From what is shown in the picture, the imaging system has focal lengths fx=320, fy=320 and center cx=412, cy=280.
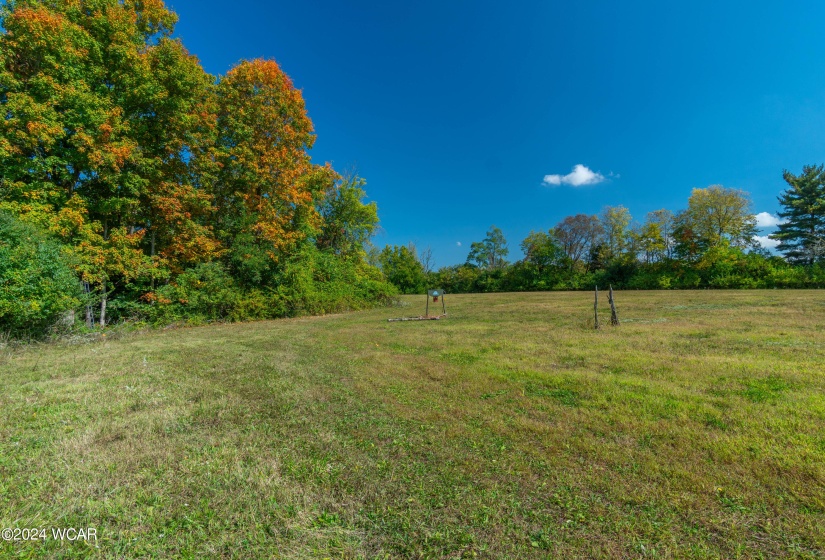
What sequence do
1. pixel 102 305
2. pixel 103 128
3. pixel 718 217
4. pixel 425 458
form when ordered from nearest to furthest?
1. pixel 425 458
2. pixel 103 128
3. pixel 102 305
4. pixel 718 217

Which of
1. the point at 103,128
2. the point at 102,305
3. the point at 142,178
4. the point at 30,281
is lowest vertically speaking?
the point at 102,305

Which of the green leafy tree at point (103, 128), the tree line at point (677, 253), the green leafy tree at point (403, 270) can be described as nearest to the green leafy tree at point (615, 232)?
the tree line at point (677, 253)

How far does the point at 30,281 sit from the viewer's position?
7223mm

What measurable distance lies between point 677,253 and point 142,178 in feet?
143

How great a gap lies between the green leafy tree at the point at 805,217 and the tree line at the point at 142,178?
4194 centimetres

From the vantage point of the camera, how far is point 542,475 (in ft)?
8.82

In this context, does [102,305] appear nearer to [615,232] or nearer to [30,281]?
[30,281]

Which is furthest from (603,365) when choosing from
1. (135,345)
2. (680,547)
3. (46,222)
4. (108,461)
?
(46,222)

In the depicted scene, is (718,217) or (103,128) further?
(718,217)

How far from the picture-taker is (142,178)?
36.2ft

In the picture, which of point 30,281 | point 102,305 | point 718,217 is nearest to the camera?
point 30,281

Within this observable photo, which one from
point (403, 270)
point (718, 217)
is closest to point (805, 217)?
point (718, 217)

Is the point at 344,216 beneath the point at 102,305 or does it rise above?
above

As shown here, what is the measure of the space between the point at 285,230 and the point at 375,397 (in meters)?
13.5
